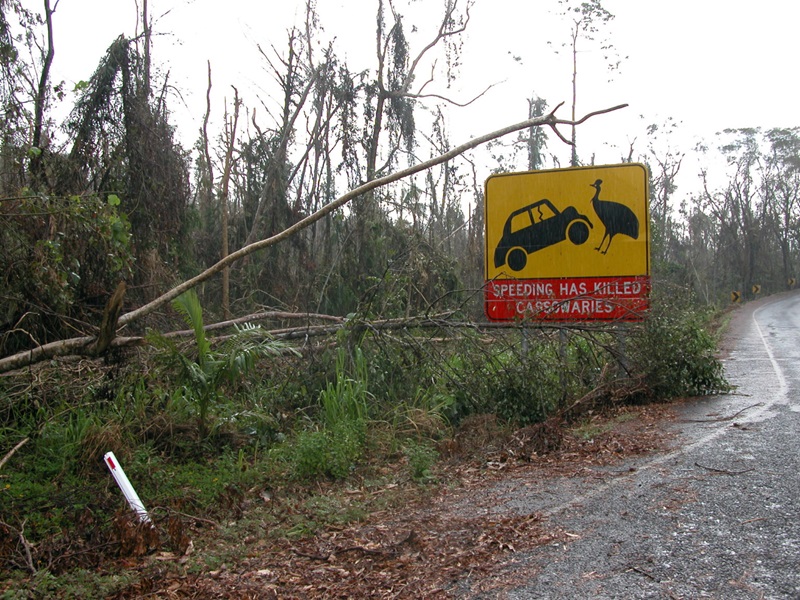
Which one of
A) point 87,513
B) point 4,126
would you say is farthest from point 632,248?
point 4,126

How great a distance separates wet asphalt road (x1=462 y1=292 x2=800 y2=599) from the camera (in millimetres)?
3336

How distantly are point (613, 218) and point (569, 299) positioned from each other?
48.5 inches

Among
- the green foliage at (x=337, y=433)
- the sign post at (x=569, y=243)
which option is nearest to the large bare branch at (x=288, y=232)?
the green foliage at (x=337, y=433)

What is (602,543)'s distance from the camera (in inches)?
152

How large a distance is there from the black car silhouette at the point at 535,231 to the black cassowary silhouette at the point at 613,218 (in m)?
0.21

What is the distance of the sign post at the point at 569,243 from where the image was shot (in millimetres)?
9117

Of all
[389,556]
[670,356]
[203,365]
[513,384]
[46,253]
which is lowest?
[389,556]

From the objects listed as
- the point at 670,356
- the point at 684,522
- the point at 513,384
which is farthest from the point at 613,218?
the point at 684,522

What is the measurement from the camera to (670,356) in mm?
8711

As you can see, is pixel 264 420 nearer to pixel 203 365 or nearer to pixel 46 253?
pixel 203 365

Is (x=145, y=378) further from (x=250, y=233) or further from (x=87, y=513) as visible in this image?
(x=250, y=233)

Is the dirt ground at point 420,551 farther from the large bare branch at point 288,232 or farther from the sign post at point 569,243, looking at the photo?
the sign post at point 569,243

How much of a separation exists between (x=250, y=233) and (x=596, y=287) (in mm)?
13146

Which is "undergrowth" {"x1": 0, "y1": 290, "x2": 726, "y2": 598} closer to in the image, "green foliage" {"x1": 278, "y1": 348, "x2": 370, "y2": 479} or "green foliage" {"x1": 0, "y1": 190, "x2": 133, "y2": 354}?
"green foliage" {"x1": 278, "y1": 348, "x2": 370, "y2": 479}
